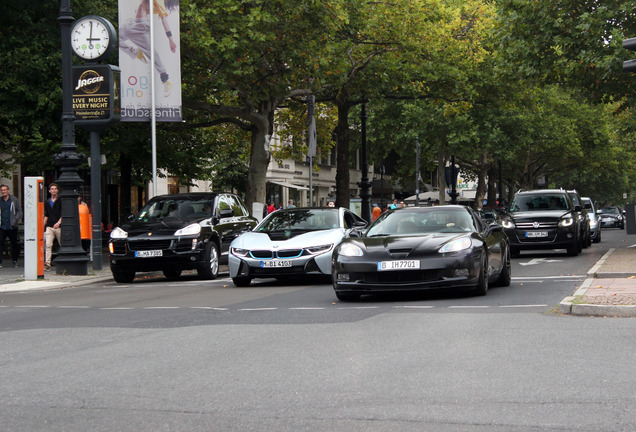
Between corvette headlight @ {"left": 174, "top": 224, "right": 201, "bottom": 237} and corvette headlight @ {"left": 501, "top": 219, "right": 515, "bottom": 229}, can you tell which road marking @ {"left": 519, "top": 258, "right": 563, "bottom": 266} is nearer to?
corvette headlight @ {"left": 501, "top": 219, "right": 515, "bottom": 229}

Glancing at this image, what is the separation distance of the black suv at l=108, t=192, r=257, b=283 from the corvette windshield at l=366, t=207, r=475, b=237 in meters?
5.67

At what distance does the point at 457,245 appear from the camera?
13070mm

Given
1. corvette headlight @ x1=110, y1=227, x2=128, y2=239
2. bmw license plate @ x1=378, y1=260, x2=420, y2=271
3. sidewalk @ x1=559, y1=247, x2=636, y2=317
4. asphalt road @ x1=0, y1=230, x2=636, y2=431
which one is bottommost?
asphalt road @ x1=0, y1=230, x2=636, y2=431

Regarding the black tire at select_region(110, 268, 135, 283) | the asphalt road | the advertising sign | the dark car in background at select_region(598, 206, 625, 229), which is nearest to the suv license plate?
the black tire at select_region(110, 268, 135, 283)

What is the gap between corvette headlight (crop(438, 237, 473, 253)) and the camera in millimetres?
12977

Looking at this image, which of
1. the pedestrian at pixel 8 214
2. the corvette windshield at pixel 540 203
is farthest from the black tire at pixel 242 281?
the corvette windshield at pixel 540 203

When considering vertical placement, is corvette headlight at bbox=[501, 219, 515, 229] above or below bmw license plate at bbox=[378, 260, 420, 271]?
above

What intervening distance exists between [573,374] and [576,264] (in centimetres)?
1472

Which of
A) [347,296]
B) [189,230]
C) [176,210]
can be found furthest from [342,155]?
[347,296]

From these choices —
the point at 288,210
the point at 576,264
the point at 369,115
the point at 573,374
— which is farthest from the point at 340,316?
the point at 369,115

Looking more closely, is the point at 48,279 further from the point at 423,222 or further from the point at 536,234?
the point at 536,234

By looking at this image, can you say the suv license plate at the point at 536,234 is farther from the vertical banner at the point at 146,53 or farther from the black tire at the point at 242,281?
the black tire at the point at 242,281

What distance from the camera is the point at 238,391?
6.70m

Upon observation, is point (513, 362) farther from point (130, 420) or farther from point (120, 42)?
point (120, 42)
